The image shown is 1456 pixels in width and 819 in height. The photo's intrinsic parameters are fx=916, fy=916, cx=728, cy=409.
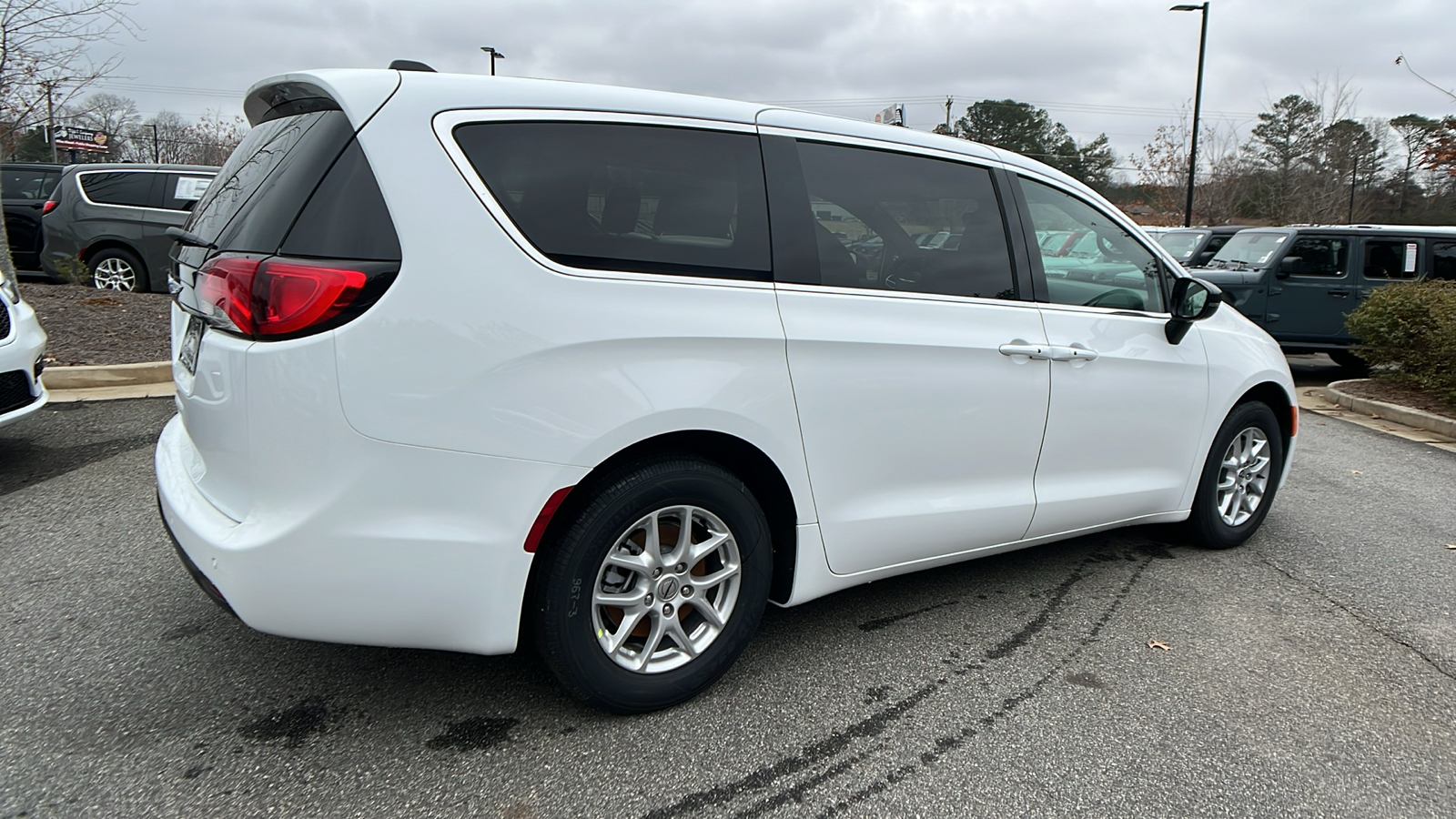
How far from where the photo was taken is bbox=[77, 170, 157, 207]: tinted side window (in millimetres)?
10922

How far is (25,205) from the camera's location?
12953 millimetres

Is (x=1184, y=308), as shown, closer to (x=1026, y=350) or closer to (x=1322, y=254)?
(x=1026, y=350)

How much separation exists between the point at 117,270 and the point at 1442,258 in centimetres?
1609

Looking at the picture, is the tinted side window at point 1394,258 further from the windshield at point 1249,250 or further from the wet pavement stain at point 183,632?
the wet pavement stain at point 183,632

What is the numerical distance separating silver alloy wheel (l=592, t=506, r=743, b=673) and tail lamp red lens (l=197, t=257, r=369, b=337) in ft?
3.16

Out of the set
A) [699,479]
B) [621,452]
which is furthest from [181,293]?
[699,479]

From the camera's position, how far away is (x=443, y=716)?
2.72m

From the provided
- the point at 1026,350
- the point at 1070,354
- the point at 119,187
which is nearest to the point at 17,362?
the point at 1026,350

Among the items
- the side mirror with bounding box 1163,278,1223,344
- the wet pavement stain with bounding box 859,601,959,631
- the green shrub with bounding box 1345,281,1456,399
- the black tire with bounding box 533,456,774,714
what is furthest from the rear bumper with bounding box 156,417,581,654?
the green shrub with bounding box 1345,281,1456,399

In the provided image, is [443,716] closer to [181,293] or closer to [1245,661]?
[181,293]

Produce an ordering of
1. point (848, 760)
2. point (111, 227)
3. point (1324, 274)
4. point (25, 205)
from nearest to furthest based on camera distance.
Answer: point (848, 760)
point (111, 227)
point (1324, 274)
point (25, 205)

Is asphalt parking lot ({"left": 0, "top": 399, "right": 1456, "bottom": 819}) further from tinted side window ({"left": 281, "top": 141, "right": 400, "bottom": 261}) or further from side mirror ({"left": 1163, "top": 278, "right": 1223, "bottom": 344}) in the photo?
tinted side window ({"left": 281, "top": 141, "right": 400, "bottom": 261})

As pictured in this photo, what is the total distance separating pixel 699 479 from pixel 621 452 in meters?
0.25

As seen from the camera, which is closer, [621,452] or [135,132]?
[621,452]
